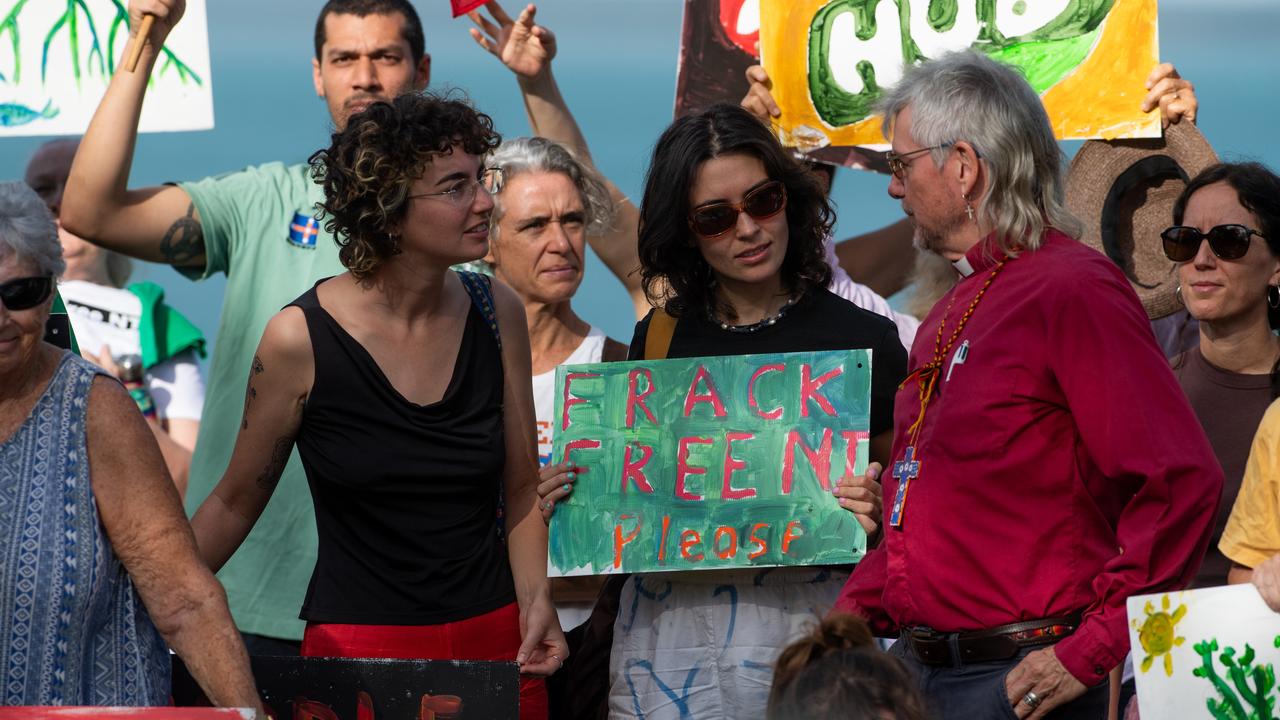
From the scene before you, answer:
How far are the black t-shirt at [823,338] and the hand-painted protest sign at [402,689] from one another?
1.02 m

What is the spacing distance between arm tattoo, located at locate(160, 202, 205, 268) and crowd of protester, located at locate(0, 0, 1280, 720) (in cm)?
1

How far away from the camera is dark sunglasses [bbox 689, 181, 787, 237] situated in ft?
12.9

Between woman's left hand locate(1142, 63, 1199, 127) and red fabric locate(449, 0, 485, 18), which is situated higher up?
red fabric locate(449, 0, 485, 18)

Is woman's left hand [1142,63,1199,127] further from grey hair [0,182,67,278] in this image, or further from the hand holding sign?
grey hair [0,182,67,278]

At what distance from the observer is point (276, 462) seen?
12.4 feet

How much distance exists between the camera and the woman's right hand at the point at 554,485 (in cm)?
386

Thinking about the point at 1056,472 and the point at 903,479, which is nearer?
the point at 1056,472

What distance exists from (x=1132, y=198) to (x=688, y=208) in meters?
1.62

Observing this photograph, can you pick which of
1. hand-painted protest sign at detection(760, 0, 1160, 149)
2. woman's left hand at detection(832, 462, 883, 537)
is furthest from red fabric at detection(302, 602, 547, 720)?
hand-painted protest sign at detection(760, 0, 1160, 149)

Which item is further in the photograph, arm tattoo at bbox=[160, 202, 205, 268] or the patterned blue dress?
arm tattoo at bbox=[160, 202, 205, 268]

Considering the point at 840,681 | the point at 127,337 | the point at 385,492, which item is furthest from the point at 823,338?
the point at 127,337

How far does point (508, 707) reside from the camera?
3.30 m

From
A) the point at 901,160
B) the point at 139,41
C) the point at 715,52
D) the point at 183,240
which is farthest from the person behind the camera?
the point at 715,52

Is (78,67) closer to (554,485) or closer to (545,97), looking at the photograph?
(545,97)
